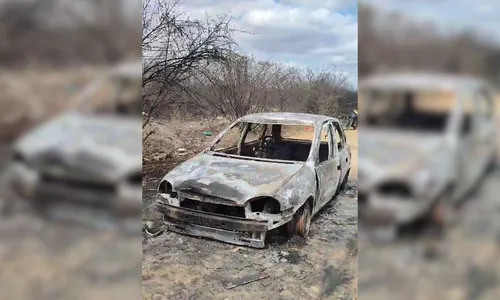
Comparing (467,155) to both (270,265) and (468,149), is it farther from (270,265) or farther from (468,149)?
(270,265)

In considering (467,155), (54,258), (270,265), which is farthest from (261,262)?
(467,155)

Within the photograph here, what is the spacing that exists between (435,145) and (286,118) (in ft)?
3.48

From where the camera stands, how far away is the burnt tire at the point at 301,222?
3.16 meters

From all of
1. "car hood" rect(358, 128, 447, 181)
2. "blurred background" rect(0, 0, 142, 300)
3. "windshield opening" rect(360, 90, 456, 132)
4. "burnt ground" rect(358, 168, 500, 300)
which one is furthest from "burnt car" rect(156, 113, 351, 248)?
"burnt ground" rect(358, 168, 500, 300)

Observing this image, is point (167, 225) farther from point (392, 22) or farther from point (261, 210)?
point (392, 22)

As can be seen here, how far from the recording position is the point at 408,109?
277 cm

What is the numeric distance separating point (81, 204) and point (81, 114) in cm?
57

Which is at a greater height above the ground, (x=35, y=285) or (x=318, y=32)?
(x=318, y=32)

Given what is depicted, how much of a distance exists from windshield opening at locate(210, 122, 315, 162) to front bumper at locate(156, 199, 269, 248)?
1.67 ft

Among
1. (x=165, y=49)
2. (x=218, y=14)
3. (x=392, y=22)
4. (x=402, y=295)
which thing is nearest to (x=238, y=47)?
(x=218, y=14)

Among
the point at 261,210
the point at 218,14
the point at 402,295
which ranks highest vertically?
the point at 218,14

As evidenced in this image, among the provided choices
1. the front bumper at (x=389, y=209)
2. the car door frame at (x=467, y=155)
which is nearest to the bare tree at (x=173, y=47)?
the front bumper at (x=389, y=209)

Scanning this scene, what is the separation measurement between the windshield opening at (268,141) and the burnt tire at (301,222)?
36 centimetres

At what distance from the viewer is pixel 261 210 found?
3100mm
